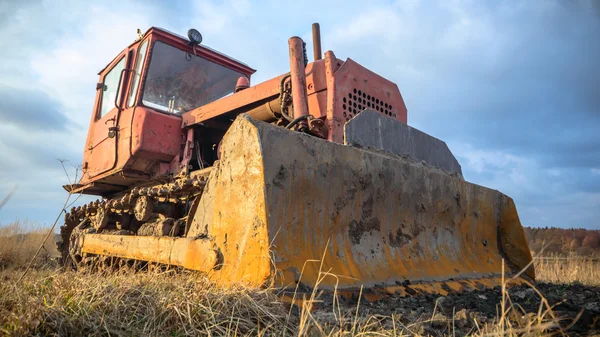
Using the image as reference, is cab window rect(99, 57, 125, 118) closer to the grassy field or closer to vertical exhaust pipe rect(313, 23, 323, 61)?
vertical exhaust pipe rect(313, 23, 323, 61)

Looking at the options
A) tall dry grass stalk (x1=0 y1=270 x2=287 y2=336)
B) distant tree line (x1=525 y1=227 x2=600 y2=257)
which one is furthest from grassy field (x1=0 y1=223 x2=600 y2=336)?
distant tree line (x1=525 y1=227 x2=600 y2=257)

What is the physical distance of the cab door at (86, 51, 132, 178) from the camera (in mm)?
5145

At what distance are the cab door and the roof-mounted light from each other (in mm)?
800

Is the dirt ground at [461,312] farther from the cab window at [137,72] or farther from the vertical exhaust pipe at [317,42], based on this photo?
the cab window at [137,72]

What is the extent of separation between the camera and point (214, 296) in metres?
1.83

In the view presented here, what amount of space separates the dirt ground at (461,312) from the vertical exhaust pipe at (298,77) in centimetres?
174

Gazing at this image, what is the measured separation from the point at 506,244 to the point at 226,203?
280 cm

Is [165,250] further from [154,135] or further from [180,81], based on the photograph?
[180,81]

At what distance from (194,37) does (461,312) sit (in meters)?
4.57

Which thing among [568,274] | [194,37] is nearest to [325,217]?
[194,37]

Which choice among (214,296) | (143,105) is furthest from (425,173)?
(143,105)

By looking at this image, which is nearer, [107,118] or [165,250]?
[165,250]

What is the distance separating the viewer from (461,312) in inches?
72.5

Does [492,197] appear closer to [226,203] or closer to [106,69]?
[226,203]
